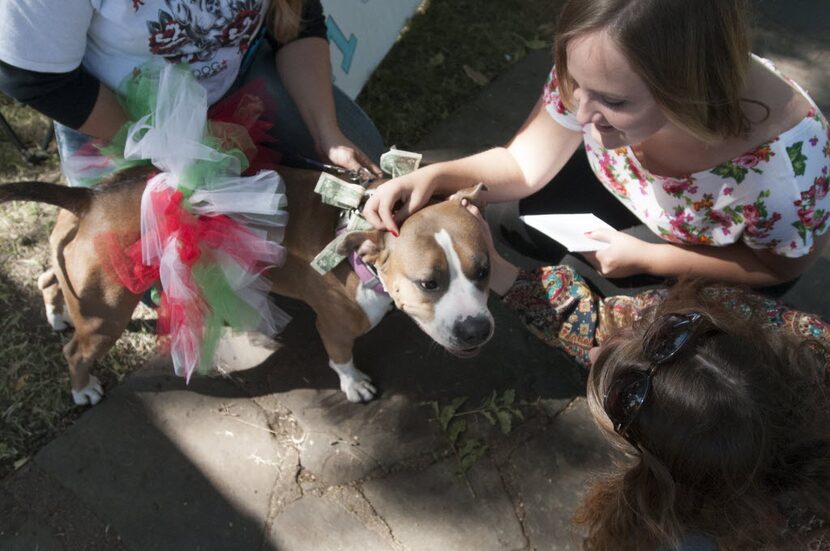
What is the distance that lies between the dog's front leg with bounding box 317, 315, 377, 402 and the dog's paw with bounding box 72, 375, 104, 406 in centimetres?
100

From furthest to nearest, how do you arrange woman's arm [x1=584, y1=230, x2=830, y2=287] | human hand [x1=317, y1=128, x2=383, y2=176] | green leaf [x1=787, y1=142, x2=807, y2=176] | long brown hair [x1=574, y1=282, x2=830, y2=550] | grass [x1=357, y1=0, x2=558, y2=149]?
Result: 1. grass [x1=357, y1=0, x2=558, y2=149]
2. human hand [x1=317, y1=128, x2=383, y2=176]
3. woman's arm [x1=584, y1=230, x2=830, y2=287]
4. green leaf [x1=787, y1=142, x2=807, y2=176]
5. long brown hair [x1=574, y1=282, x2=830, y2=550]

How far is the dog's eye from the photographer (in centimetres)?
232

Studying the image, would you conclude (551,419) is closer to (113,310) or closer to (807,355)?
(807,355)

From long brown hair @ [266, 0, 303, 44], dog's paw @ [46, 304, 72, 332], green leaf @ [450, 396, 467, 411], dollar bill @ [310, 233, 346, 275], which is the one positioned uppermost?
long brown hair @ [266, 0, 303, 44]

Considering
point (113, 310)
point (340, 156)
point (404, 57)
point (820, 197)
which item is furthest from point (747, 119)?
point (404, 57)

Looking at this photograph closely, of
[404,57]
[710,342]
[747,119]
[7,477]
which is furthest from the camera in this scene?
[404,57]

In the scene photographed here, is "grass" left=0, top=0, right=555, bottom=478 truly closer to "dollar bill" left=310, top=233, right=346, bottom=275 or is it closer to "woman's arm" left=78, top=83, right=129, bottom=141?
"woman's arm" left=78, top=83, right=129, bottom=141

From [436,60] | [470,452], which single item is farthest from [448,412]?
[436,60]

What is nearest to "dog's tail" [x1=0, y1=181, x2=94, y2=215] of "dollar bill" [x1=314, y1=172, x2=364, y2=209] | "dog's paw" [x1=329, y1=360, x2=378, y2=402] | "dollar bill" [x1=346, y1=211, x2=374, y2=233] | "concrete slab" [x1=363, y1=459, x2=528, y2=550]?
"dollar bill" [x1=314, y1=172, x2=364, y2=209]

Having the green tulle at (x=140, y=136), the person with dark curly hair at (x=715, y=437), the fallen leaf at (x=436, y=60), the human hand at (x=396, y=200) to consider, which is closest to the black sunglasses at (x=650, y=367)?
the person with dark curly hair at (x=715, y=437)

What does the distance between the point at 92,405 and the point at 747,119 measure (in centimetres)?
278

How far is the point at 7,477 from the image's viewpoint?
2.75 meters

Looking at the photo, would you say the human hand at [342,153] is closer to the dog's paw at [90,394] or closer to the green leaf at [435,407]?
the green leaf at [435,407]

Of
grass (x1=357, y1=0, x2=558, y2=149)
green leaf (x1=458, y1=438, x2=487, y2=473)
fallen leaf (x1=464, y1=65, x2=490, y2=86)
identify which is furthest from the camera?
fallen leaf (x1=464, y1=65, x2=490, y2=86)
